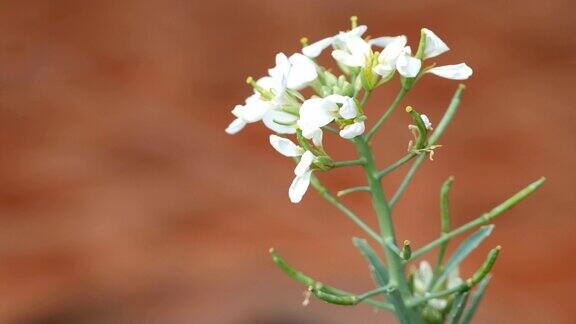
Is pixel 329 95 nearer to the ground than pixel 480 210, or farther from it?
nearer to the ground

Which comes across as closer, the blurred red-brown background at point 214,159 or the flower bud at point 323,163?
the flower bud at point 323,163

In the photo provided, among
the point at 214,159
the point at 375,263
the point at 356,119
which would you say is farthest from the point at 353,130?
the point at 214,159

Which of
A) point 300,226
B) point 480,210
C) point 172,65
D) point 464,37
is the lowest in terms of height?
point 480,210

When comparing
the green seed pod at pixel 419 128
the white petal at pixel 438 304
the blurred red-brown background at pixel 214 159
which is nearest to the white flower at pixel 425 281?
the white petal at pixel 438 304

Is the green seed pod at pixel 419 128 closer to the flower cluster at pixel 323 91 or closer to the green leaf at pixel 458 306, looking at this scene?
the flower cluster at pixel 323 91

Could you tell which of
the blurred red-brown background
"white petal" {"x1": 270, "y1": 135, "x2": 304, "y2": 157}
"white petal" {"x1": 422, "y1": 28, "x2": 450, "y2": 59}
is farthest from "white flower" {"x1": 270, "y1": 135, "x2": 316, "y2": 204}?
the blurred red-brown background

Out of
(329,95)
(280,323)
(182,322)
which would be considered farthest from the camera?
(182,322)

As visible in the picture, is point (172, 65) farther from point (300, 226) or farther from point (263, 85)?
point (263, 85)

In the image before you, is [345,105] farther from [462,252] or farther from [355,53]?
[462,252]

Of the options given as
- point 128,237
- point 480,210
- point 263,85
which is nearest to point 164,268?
point 128,237
